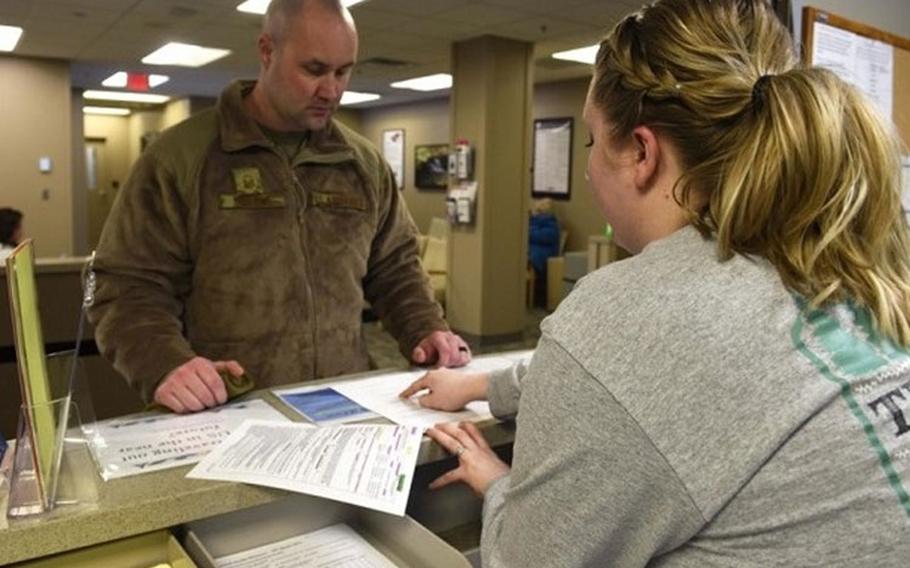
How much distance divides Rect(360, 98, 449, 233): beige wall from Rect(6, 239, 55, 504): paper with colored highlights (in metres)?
9.26

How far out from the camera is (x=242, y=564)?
937 millimetres

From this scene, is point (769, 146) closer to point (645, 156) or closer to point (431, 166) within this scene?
point (645, 156)

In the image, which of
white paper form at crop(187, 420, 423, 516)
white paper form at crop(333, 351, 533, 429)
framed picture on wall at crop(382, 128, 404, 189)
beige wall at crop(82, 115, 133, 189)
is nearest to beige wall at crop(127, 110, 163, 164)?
beige wall at crop(82, 115, 133, 189)

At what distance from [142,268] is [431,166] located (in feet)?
29.3

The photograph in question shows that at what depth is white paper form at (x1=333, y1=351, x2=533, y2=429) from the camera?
1142 mm

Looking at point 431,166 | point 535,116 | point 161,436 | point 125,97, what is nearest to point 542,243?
point 535,116

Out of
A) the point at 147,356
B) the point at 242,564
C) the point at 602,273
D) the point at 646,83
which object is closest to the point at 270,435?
the point at 242,564

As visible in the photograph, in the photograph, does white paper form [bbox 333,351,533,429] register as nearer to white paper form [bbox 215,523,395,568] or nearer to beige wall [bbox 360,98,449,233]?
white paper form [bbox 215,523,395,568]

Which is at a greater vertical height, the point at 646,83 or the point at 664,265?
the point at 646,83

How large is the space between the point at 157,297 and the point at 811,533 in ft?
4.17

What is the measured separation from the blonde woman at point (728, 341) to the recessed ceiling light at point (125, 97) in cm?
1046

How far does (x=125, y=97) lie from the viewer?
10.5 m

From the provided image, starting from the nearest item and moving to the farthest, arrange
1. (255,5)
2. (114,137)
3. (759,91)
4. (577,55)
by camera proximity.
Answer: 1. (759,91)
2. (255,5)
3. (577,55)
4. (114,137)

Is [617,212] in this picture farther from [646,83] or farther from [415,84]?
[415,84]
